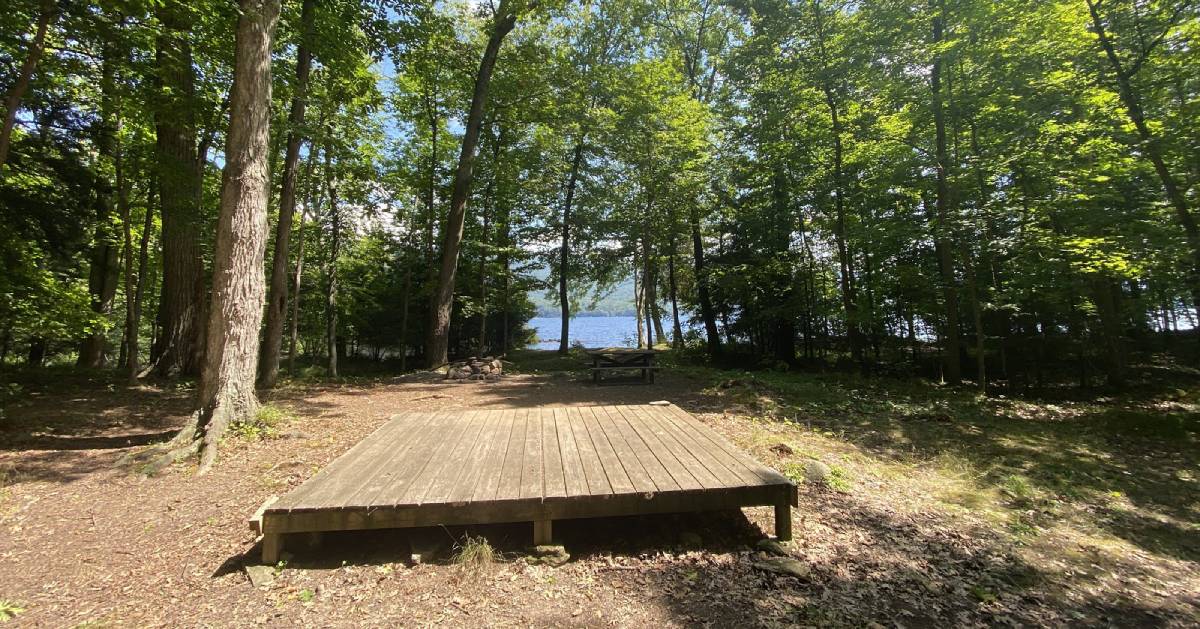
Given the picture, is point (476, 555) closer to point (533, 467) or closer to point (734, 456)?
point (533, 467)

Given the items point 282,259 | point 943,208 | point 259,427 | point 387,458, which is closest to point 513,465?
point 387,458

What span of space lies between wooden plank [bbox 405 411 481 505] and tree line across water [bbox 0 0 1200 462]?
9.77 feet

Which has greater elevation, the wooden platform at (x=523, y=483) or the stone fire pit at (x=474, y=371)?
the stone fire pit at (x=474, y=371)

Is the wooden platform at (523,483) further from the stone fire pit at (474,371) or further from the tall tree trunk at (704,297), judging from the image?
the tall tree trunk at (704,297)

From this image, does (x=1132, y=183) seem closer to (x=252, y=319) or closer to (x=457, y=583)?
(x=457, y=583)

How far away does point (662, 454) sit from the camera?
3.82 metres

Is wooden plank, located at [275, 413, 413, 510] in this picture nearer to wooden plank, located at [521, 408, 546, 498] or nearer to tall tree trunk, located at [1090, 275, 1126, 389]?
wooden plank, located at [521, 408, 546, 498]

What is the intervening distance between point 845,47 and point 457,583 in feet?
44.4

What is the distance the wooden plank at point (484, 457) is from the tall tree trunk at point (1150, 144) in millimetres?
9869

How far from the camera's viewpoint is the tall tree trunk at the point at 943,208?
9.70 meters

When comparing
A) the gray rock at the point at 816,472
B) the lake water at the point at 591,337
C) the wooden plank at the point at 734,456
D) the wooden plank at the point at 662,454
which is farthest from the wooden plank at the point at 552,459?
the lake water at the point at 591,337

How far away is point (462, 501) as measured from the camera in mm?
2863

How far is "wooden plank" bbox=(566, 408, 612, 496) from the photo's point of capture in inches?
120

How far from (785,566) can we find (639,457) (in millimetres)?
1240
